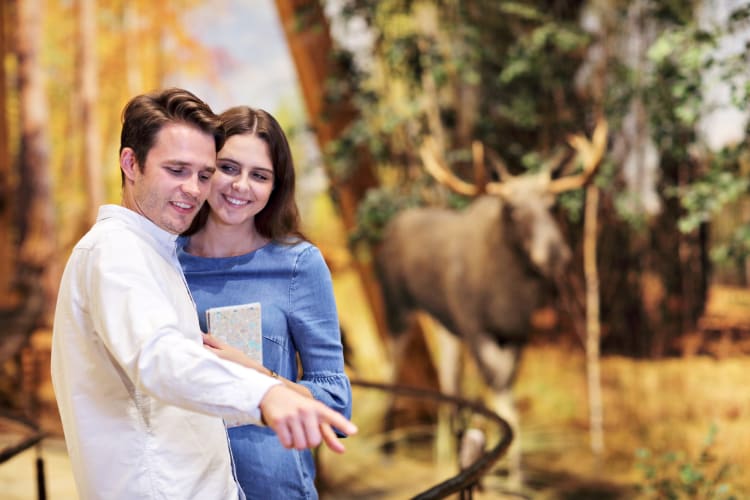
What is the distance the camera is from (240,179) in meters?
1.39

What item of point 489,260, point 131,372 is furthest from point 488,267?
point 131,372

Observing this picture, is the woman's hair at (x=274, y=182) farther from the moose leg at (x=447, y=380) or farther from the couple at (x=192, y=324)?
Result: the moose leg at (x=447, y=380)

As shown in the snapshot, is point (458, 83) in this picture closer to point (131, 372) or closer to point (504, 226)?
point (504, 226)

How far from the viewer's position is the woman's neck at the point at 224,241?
1449 mm

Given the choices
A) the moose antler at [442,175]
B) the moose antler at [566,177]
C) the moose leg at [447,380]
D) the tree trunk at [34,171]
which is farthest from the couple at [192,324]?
the tree trunk at [34,171]

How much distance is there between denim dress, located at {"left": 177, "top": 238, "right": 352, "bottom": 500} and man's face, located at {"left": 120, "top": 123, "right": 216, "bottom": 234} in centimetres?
25

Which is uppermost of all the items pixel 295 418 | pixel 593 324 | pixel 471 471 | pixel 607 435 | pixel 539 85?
pixel 539 85

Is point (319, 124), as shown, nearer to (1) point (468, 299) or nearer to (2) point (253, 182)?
(1) point (468, 299)

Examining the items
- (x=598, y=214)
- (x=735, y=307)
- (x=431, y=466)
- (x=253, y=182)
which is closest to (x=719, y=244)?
(x=735, y=307)

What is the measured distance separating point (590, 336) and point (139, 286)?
12.9ft

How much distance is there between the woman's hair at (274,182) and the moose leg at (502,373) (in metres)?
3.21

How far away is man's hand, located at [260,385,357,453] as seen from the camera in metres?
0.93

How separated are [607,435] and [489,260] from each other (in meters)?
1.19

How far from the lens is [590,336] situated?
182 inches
